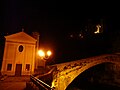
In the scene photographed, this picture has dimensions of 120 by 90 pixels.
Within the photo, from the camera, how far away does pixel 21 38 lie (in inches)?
1065

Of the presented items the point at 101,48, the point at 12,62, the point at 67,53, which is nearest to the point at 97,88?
the point at 101,48

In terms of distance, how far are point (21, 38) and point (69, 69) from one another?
1583 centimetres

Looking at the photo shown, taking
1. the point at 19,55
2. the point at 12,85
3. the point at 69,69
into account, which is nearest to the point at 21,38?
the point at 19,55

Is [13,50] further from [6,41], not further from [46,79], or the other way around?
[46,79]

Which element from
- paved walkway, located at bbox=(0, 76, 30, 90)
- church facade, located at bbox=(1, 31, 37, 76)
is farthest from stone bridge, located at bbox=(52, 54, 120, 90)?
church facade, located at bbox=(1, 31, 37, 76)

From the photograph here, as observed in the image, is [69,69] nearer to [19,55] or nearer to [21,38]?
[19,55]

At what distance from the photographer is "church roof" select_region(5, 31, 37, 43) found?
26337 millimetres

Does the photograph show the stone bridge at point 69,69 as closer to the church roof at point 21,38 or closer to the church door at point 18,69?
the church door at point 18,69

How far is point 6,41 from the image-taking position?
1027 inches

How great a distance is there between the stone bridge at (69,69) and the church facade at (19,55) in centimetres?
1386

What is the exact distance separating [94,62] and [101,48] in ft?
35.4

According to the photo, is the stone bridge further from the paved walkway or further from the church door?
the church door

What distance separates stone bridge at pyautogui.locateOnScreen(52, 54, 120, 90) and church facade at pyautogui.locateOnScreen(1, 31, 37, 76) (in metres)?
13.9

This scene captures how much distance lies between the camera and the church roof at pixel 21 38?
26.3 meters
